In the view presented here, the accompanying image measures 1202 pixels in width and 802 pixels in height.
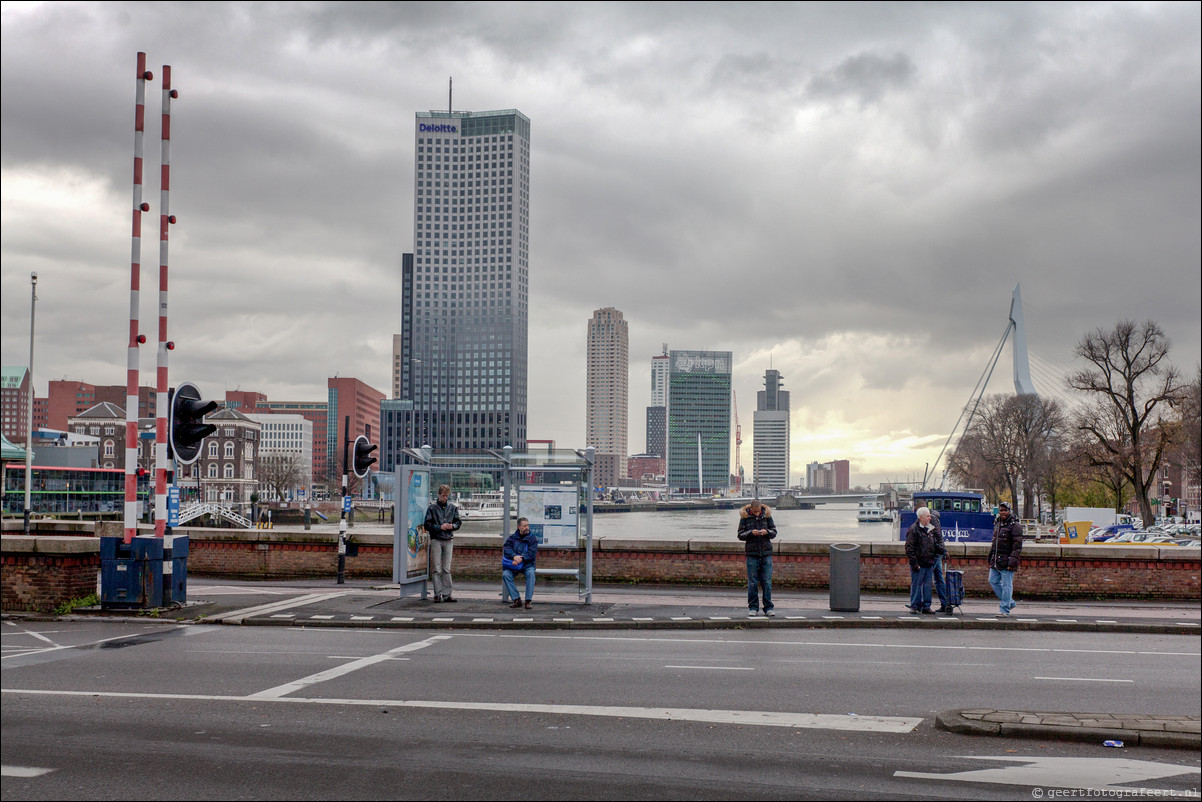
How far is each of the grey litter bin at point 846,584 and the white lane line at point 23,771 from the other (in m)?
12.7

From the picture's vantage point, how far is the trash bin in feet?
49.5

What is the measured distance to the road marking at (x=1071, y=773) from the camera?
6.09 meters

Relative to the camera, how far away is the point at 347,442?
2434 cm

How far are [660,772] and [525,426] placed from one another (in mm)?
191861

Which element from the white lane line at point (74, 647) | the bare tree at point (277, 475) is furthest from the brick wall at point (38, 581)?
the bare tree at point (277, 475)

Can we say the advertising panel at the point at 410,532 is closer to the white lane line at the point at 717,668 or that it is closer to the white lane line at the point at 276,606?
the white lane line at the point at 276,606

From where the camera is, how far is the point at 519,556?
661 inches

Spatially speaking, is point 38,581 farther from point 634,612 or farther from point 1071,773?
point 1071,773

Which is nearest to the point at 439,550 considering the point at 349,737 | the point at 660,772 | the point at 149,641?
the point at 149,641

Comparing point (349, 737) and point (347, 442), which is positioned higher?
point (347, 442)

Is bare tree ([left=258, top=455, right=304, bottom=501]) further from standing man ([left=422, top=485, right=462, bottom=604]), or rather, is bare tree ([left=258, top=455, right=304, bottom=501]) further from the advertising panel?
standing man ([left=422, top=485, right=462, bottom=604])

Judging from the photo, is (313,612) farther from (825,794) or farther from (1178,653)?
(1178,653)

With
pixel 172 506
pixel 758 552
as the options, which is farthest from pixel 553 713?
pixel 172 506

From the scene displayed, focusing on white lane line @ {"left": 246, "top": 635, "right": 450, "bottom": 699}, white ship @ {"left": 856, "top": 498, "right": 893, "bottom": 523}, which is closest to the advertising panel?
white lane line @ {"left": 246, "top": 635, "right": 450, "bottom": 699}
